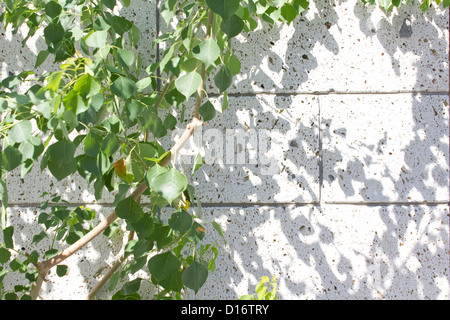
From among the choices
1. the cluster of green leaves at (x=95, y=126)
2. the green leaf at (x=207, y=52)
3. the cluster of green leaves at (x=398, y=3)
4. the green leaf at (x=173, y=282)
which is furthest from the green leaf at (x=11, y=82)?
the cluster of green leaves at (x=398, y=3)

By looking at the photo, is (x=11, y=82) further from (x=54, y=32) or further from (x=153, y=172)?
(x=153, y=172)

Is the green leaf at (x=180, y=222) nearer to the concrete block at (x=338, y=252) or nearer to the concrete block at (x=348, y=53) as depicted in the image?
the concrete block at (x=338, y=252)

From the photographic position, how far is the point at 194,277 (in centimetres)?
159

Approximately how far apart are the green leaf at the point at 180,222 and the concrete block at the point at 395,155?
0.89 m

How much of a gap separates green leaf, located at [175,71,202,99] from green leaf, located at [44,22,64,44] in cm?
44

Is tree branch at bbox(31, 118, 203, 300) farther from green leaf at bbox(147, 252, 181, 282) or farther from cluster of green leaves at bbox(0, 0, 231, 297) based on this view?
green leaf at bbox(147, 252, 181, 282)

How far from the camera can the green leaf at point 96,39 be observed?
1.45 meters

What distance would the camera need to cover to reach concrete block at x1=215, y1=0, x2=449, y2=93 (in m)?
2.18

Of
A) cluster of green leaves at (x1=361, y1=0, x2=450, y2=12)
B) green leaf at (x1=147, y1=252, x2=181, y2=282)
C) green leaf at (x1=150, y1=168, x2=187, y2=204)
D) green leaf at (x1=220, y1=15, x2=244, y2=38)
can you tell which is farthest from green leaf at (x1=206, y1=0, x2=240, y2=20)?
cluster of green leaves at (x1=361, y1=0, x2=450, y2=12)

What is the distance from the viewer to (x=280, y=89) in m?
2.19

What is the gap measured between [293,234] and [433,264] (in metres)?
0.66

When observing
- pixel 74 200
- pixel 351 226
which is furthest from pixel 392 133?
pixel 74 200

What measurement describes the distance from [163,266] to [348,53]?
131cm
